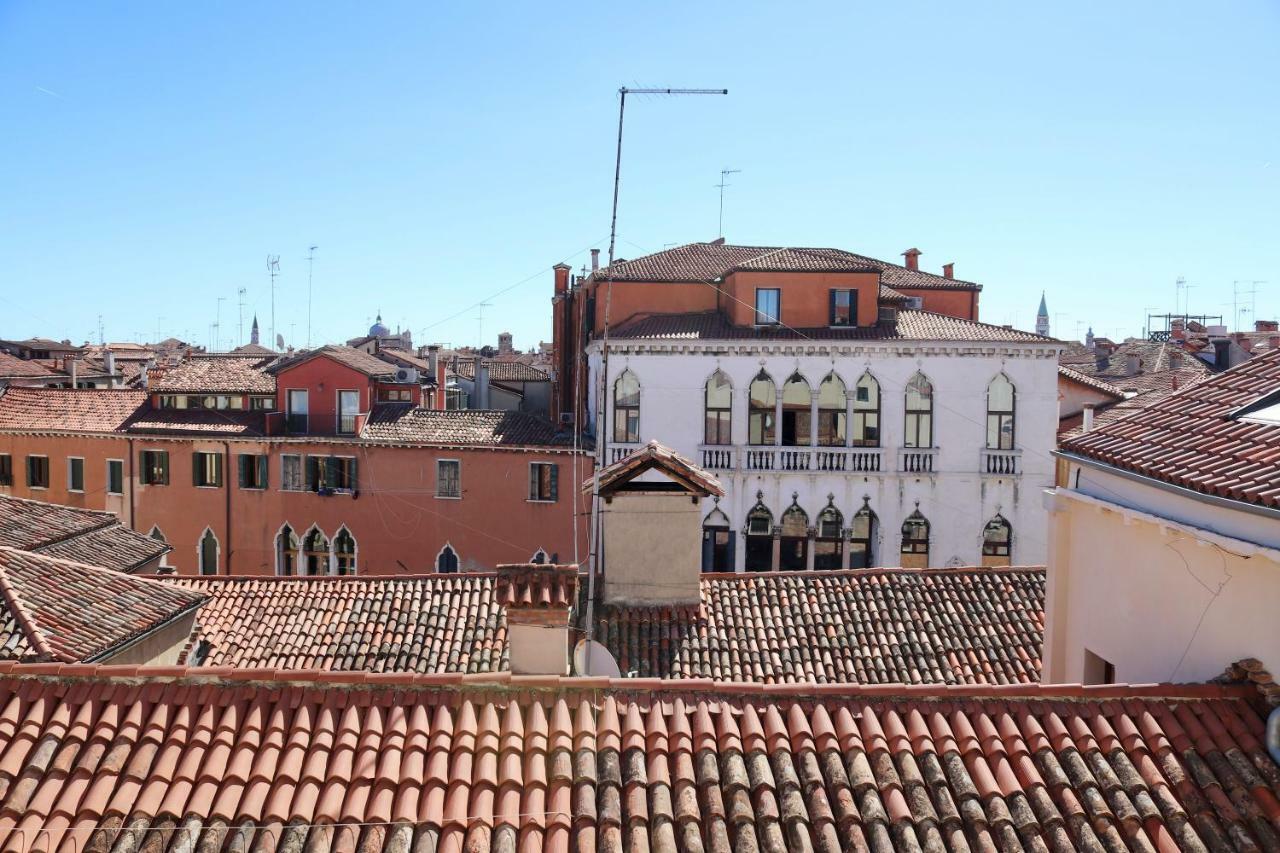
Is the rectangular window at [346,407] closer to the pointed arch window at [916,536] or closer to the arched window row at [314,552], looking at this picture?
the arched window row at [314,552]

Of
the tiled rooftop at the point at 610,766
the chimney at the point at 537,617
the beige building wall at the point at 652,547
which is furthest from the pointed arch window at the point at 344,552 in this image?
the tiled rooftop at the point at 610,766

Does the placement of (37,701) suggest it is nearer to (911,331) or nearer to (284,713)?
(284,713)

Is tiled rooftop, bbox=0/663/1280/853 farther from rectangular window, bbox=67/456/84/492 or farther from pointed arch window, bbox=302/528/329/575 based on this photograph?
rectangular window, bbox=67/456/84/492

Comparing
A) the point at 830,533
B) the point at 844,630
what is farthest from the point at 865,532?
the point at 844,630

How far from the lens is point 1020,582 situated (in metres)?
11.8

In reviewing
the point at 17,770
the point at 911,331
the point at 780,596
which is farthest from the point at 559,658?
the point at 911,331

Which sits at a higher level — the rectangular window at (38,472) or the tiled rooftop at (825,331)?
the tiled rooftop at (825,331)

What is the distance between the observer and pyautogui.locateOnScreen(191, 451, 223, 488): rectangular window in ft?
88.9

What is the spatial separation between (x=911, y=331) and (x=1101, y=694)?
19.0 m

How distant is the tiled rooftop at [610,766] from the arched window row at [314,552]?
70.0 ft

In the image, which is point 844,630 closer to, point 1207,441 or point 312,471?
point 1207,441

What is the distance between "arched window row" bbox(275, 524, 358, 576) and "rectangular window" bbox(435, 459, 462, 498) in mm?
2674

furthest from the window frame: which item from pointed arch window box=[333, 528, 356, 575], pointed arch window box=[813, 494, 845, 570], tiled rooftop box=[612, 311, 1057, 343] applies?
pointed arch window box=[333, 528, 356, 575]

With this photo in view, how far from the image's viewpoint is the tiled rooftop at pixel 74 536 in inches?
528
